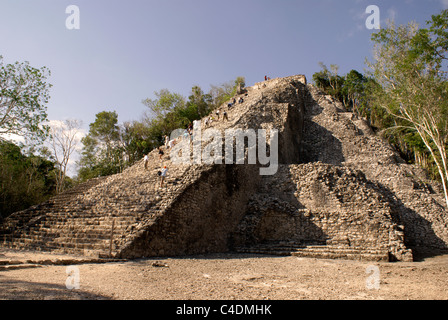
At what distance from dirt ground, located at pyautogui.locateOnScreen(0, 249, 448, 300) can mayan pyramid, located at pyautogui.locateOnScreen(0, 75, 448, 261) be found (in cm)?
185

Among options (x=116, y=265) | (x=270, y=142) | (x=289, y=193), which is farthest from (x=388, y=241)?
(x=116, y=265)

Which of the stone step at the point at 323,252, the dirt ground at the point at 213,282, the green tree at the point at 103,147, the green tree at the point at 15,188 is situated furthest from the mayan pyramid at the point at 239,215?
the green tree at the point at 103,147

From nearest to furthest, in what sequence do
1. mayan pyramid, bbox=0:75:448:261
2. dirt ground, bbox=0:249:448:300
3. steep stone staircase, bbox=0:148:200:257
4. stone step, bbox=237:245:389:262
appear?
dirt ground, bbox=0:249:448:300
steep stone staircase, bbox=0:148:200:257
mayan pyramid, bbox=0:75:448:261
stone step, bbox=237:245:389:262

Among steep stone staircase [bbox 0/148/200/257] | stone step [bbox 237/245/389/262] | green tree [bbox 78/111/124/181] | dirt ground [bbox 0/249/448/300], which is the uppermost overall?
green tree [bbox 78/111/124/181]

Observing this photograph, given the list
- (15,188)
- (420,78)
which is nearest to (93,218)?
(15,188)

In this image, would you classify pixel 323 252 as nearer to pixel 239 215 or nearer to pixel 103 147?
pixel 239 215

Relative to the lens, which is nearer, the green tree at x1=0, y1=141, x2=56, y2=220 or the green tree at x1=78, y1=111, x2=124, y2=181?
the green tree at x1=0, y1=141, x2=56, y2=220

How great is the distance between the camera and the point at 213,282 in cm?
574

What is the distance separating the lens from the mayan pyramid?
9664 mm

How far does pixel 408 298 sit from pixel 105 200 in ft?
36.0

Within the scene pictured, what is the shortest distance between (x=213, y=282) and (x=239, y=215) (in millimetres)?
7151

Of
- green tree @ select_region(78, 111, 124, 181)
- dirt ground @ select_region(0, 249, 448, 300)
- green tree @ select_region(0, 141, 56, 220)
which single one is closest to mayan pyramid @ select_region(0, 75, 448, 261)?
dirt ground @ select_region(0, 249, 448, 300)

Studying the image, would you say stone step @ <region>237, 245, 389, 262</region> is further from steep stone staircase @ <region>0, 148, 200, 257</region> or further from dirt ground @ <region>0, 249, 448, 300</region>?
steep stone staircase @ <region>0, 148, 200, 257</region>

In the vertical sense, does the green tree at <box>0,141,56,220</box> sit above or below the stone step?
above
